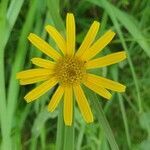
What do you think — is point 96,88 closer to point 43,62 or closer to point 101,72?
point 43,62

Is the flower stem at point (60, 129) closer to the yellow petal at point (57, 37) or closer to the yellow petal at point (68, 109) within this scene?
the yellow petal at point (68, 109)

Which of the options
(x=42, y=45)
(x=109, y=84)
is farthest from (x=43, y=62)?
(x=109, y=84)

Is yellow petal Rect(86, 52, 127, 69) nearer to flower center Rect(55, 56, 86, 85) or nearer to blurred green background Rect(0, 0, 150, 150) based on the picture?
flower center Rect(55, 56, 86, 85)

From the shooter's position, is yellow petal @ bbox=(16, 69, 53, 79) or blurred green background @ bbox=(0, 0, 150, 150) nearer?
yellow petal @ bbox=(16, 69, 53, 79)

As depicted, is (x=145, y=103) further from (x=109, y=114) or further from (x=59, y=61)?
(x=59, y=61)

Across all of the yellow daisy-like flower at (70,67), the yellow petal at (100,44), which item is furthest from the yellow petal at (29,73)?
the yellow petal at (100,44)

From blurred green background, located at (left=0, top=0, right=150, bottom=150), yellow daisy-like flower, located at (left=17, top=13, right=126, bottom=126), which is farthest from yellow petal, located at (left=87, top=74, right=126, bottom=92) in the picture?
blurred green background, located at (left=0, top=0, right=150, bottom=150)
